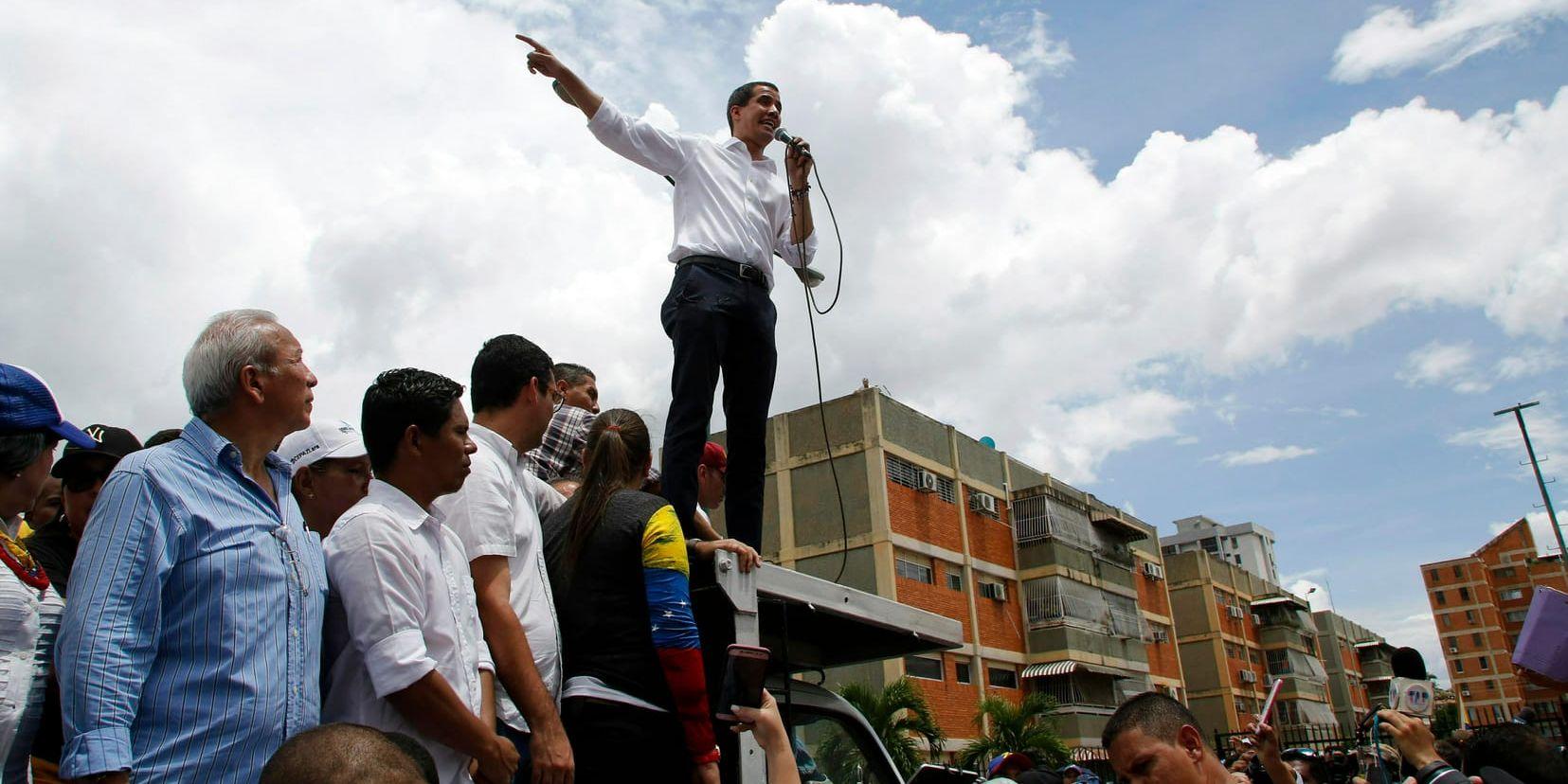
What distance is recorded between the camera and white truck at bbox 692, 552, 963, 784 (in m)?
3.62

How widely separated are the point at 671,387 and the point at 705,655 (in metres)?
1.31

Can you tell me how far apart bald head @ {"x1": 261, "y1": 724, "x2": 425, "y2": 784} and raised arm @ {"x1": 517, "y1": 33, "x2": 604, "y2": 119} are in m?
3.34

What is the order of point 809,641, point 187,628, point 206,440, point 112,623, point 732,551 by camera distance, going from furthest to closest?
point 809,641 → point 732,551 → point 206,440 → point 187,628 → point 112,623

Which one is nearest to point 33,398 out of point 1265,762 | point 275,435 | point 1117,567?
point 275,435

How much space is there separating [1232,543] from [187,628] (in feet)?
346

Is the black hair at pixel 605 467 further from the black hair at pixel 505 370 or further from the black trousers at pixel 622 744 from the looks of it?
the black trousers at pixel 622 744

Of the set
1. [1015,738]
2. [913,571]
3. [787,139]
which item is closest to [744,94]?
[787,139]

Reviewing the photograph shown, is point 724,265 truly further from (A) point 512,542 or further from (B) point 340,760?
(B) point 340,760

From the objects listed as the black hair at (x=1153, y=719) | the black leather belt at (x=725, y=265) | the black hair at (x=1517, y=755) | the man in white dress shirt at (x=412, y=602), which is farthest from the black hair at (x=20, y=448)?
the black hair at (x=1517, y=755)

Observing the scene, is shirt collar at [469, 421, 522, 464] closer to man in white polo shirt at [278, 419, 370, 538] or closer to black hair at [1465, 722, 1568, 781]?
man in white polo shirt at [278, 419, 370, 538]

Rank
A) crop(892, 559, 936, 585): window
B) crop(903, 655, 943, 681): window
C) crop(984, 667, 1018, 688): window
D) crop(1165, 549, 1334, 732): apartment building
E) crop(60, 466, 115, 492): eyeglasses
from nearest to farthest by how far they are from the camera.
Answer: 1. crop(60, 466, 115, 492): eyeglasses
2. crop(903, 655, 943, 681): window
3. crop(892, 559, 936, 585): window
4. crop(984, 667, 1018, 688): window
5. crop(1165, 549, 1334, 732): apartment building

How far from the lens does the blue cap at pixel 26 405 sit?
261 centimetres

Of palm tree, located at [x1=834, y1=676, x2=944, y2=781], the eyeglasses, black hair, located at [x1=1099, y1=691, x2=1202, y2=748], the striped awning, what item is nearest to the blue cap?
the eyeglasses

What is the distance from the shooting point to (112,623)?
7.22 ft
